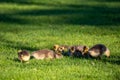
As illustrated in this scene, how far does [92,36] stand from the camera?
1984 centimetres

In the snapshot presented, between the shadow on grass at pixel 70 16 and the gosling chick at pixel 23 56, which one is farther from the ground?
the gosling chick at pixel 23 56

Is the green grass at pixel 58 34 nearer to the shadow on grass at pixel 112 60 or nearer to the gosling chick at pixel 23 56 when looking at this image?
the shadow on grass at pixel 112 60

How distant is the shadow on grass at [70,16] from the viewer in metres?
25.2

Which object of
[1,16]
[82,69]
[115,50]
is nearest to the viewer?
[82,69]

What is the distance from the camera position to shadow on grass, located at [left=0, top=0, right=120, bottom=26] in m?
25.2

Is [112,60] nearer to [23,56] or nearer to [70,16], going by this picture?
[23,56]

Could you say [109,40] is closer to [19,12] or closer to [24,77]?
[24,77]

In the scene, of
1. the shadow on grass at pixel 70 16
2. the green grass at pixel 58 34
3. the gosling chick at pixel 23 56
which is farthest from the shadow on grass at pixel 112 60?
the shadow on grass at pixel 70 16

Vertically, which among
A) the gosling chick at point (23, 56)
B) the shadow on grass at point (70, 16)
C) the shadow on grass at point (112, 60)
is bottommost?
the shadow on grass at point (70, 16)

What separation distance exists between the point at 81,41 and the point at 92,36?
1575 millimetres

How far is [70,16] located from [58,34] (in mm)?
7214

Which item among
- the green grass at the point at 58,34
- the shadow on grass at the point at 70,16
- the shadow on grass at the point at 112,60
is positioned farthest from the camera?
the shadow on grass at the point at 70,16

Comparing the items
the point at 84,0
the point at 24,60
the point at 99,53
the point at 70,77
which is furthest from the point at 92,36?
the point at 84,0

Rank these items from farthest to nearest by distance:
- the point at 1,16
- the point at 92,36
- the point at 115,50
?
the point at 1,16 → the point at 92,36 → the point at 115,50
